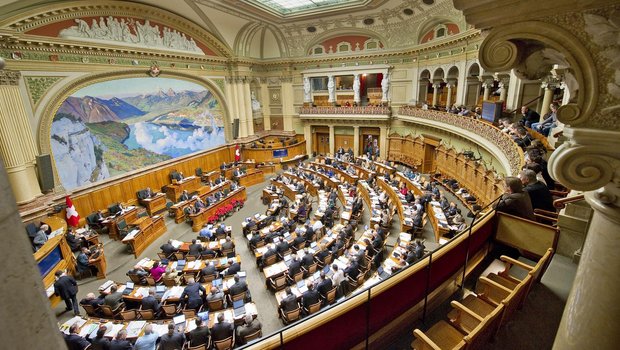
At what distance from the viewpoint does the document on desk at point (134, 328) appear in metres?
6.21

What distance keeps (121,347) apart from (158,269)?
3.22 meters

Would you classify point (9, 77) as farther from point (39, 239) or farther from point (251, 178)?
point (251, 178)

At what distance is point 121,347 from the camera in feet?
18.2

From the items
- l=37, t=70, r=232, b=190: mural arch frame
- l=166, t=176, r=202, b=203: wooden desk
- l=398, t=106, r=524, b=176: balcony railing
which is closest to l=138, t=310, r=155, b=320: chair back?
l=37, t=70, r=232, b=190: mural arch frame

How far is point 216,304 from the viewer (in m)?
7.16

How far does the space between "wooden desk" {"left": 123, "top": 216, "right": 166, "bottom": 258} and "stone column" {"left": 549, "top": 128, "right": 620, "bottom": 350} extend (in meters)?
12.0

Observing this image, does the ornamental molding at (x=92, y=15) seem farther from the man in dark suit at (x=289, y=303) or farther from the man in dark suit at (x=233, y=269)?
the man in dark suit at (x=289, y=303)

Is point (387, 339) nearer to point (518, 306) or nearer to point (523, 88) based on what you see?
point (518, 306)

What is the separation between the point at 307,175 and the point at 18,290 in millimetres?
16422

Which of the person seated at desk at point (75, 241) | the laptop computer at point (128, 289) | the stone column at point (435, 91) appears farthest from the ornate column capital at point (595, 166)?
the stone column at point (435, 91)

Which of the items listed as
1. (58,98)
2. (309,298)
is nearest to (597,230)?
(309,298)

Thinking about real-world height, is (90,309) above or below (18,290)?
below

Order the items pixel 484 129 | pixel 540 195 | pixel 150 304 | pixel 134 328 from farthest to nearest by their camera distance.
Result: pixel 484 129
pixel 150 304
pixel 134 328
pixel 540 195

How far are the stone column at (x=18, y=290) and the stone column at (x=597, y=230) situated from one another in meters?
2.78
